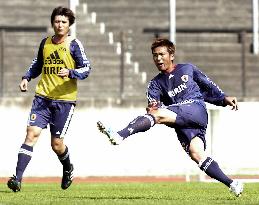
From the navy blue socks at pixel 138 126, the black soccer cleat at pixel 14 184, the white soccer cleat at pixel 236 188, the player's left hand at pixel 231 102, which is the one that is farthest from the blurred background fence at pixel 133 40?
the navy blue socks at pixel 138 126

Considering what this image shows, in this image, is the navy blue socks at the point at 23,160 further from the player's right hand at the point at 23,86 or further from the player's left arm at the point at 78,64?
the player's left arm at the point at 78,64

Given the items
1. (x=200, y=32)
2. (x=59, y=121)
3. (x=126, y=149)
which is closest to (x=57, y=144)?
(x=59, y=121)

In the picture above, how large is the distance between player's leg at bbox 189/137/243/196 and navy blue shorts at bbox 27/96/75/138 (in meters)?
2.00

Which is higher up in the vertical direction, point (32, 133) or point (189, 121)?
point (189, 121)

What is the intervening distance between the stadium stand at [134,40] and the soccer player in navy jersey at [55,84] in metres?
8.06

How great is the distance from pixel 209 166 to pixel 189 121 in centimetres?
55

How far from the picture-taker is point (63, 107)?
44.2 ft

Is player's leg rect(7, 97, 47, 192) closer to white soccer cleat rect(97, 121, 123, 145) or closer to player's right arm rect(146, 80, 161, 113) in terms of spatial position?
player's right arm rect(146, 80, 161, 113)

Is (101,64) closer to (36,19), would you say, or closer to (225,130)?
(36,19)

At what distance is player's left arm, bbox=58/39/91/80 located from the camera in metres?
12.9

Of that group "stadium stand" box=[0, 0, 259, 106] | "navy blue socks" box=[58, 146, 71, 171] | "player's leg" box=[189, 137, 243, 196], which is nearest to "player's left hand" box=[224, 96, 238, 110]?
"player's leg" box=[189, 137, 243, 196]

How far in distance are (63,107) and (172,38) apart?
34.2ft

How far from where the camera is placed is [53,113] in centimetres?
1348

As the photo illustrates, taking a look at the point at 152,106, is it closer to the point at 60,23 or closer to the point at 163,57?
the point at 163,57
